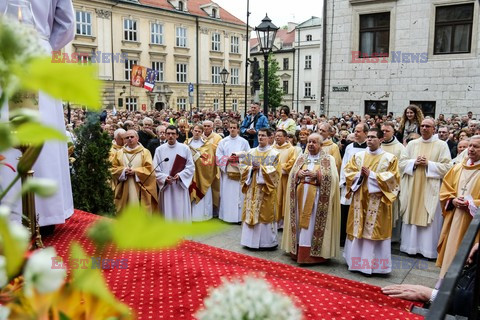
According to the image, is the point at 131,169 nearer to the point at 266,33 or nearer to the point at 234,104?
the point at 266,33

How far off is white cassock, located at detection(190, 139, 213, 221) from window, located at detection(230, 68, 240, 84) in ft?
129

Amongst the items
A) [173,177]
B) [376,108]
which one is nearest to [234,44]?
[376,108]

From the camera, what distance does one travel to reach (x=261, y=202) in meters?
7.70

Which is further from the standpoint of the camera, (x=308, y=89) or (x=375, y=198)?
(x=308, y=89)

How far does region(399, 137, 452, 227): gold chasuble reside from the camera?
7155 mm

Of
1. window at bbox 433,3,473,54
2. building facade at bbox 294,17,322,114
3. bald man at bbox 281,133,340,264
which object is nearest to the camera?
bald man at bbox 281,133,340,264

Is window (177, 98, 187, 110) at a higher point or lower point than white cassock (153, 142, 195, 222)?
higher

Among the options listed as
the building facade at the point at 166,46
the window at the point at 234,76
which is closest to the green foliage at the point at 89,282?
the building facade at the point at 166,46

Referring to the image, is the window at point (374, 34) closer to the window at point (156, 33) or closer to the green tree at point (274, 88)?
the window at point (156, 33)

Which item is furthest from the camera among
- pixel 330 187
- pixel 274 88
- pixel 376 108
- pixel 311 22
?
pixel 311 22

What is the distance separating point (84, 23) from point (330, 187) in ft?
111

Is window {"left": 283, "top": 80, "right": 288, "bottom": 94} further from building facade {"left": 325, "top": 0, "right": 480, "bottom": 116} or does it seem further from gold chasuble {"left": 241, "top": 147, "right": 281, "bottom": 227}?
gold chasuble {"left": 241, "top": 147, "right": 281, "bottom": 227}

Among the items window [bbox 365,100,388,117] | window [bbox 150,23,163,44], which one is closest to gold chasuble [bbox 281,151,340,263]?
window [bbox 365,100,388,117]

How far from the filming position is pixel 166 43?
41.8 meters
